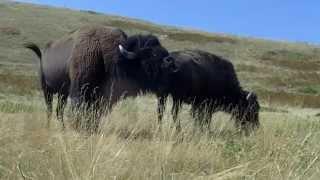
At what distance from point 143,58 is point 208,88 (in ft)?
19.0

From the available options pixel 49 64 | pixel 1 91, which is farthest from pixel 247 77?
pixel 49 64

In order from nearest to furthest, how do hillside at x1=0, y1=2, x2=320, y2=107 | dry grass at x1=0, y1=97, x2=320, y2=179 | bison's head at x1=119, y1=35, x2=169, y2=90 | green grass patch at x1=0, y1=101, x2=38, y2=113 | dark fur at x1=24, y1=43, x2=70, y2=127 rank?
dry grass at x1=0, y1=97, x2=320, y2=179 → bison's head at x1=119, y1=35, x2=169, y2=90 → green grass patch at x1=0, y1=101, x2=38, y2=113 → dark fur at x1=24, y1=43, x2=70, y2=127 → hillside at x1=0, y1=2, x2=320, y2=107

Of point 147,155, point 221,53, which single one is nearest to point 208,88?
point 147,155

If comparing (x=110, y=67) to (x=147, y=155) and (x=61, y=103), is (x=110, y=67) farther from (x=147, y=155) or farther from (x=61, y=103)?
(x=147, y=155)

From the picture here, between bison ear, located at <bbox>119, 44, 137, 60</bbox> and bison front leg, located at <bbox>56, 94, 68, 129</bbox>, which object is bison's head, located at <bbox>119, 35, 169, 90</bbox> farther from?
bison front leg, located at <bbox>56, 94, 68, 129</bbox>

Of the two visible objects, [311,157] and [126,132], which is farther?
[126,132]

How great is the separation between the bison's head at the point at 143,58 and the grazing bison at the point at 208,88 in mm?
3424

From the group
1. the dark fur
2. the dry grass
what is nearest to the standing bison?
the dark fur

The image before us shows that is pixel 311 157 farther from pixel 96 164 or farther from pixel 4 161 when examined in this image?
pixel 4 161

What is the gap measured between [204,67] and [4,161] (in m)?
10.8

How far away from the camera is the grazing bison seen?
49.4 feet

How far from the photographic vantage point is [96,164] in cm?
605

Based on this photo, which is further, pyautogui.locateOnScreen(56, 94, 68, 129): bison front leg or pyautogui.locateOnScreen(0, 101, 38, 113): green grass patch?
pyautogui.locateOnScreen(56, 94, 68, 129): bison front leg

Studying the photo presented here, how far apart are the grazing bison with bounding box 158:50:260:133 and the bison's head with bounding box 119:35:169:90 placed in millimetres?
3424
